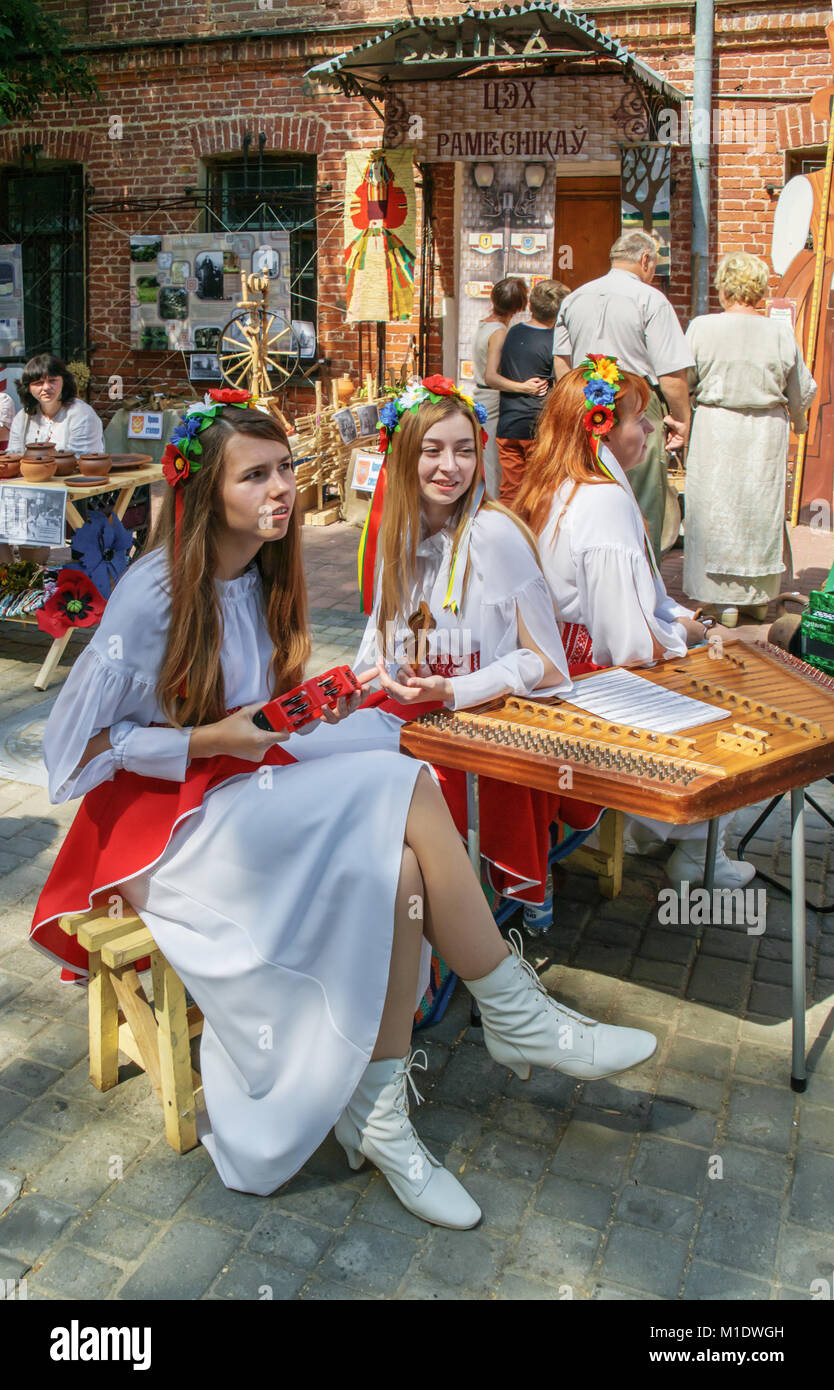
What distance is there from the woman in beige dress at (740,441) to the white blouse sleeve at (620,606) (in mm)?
2640

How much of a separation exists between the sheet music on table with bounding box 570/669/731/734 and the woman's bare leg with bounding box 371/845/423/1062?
0.65 metres

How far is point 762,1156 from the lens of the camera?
2605mm

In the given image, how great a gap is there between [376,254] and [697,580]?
456 cm

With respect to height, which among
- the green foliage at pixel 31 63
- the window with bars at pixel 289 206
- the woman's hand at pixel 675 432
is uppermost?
the green foliage at pixel 31 63

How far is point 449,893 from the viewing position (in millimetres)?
2426

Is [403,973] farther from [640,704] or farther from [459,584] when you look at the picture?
[459,584]

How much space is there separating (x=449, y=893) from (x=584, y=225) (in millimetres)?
9173

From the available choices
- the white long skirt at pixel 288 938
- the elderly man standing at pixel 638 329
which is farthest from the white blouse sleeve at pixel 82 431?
the white long skirt at pixel 288 938

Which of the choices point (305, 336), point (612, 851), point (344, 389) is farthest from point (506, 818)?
point (305, 336)

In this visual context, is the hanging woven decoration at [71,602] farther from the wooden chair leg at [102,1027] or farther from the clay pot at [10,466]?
the clay pot at [10,466]

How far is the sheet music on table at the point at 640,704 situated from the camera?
2.74 meters

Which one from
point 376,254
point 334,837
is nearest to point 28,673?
point 334,837
